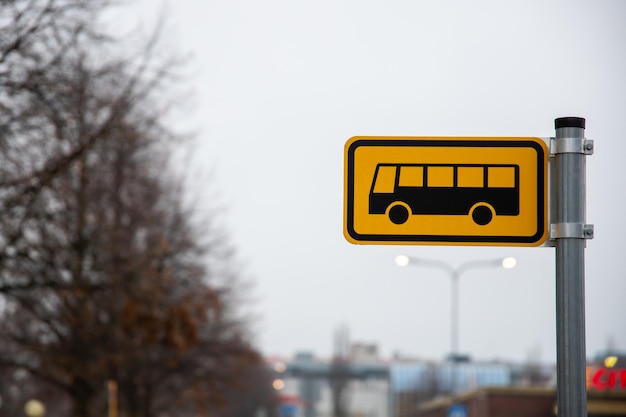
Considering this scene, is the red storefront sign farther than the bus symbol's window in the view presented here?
Yes

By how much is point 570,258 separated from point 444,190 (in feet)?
2.03

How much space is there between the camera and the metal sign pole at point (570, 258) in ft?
13.4

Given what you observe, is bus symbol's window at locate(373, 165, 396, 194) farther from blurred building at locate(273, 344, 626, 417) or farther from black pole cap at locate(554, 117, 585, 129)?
blurred building at locate(273, 344, 626, 417)

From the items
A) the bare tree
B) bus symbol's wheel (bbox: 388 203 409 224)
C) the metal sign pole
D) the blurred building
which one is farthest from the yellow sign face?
the blurred building

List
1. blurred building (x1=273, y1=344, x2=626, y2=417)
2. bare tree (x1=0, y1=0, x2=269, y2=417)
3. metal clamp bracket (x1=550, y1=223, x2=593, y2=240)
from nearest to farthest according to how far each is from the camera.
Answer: metal clamp bracket (x1=550, y1=223, x2=593, y2=240), bare tree (x1=0, y1=0, x2=269, y2=417), blurred building (x1=273, y1=344, x2=626, y2=417)

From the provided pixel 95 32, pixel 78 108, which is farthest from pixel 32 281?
pixel 95 32

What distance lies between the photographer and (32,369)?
80.6ft

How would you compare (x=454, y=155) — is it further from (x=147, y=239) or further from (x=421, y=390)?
(x=421, y=390)

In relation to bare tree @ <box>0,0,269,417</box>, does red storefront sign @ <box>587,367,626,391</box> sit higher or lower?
lower

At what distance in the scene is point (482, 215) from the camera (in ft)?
14.5

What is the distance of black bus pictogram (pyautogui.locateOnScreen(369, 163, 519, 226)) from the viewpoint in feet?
14.5

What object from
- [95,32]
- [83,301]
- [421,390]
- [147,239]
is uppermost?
[95,32]

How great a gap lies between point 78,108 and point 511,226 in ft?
43.6

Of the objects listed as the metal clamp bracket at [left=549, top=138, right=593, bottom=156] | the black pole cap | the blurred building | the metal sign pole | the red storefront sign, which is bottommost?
the blurred building
